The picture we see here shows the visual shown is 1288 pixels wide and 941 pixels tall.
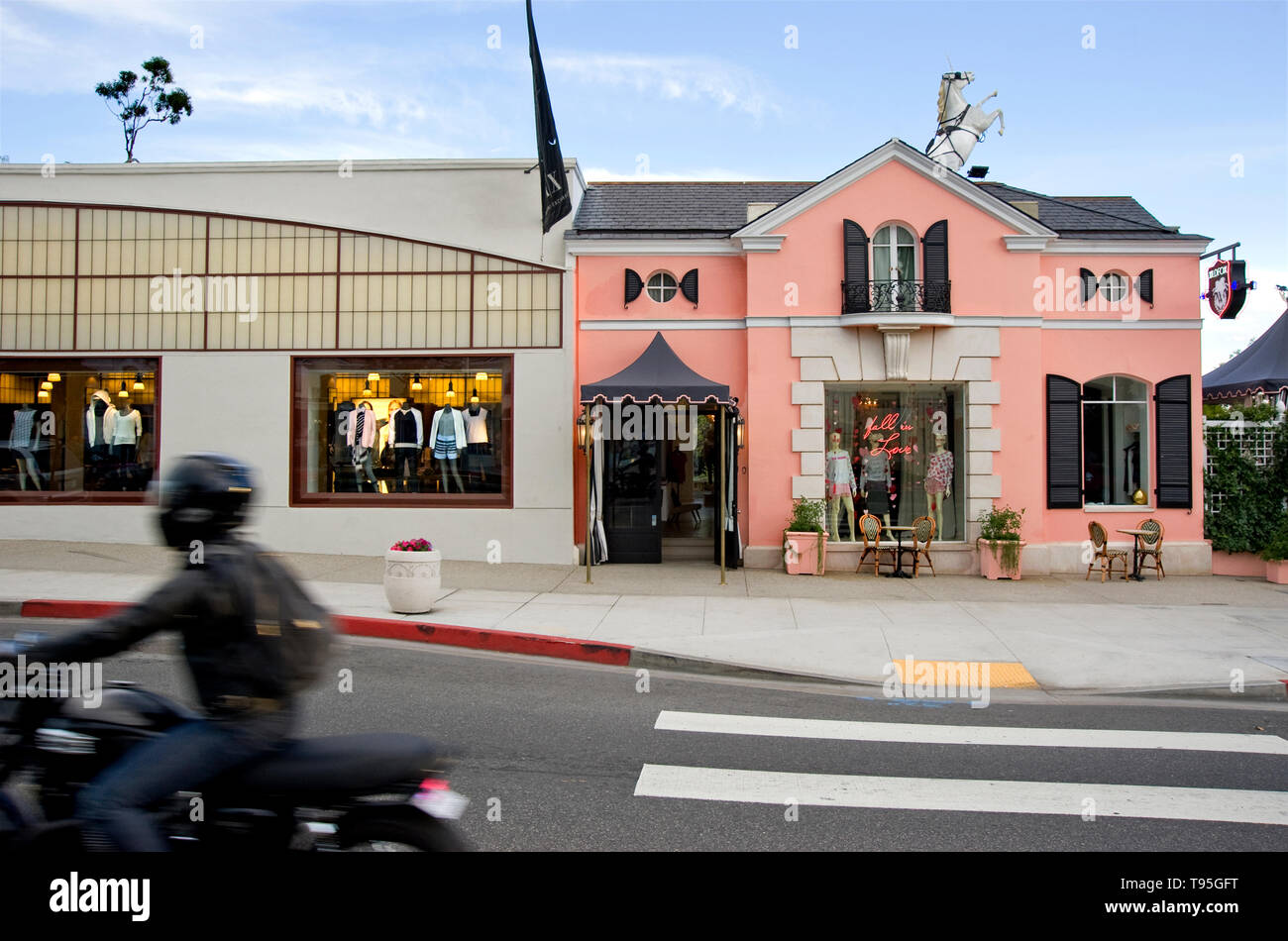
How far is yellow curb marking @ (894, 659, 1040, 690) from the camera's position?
8125 millimetres

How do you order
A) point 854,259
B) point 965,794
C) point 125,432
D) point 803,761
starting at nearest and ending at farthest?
point 965,794
point 803,761
point 854,259
point 125,432

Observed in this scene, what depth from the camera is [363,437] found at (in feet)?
51.5

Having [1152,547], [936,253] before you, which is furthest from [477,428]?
[1152,547]

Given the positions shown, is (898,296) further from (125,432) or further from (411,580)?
(125,432)

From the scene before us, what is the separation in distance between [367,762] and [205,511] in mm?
1001

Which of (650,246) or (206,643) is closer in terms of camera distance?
(206,643)

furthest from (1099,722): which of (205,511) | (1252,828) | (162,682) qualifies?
(162,682)

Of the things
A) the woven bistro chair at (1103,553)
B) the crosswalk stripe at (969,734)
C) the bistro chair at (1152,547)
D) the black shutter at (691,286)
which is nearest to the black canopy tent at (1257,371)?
the bistro chair at (1152,547)

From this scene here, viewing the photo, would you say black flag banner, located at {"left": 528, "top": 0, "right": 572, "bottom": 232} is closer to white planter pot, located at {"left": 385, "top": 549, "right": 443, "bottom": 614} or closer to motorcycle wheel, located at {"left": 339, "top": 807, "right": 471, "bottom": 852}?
white planter pot, located at {"left": 385, "top": 549, "right": 443, "bottom": 614}

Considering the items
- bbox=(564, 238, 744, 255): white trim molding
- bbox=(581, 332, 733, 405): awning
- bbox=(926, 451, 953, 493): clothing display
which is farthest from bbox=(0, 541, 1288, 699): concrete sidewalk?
bbox=(564, 238, 744, 255): white trim molding

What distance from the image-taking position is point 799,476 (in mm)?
14875

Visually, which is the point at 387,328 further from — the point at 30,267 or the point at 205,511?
the point at 205,511

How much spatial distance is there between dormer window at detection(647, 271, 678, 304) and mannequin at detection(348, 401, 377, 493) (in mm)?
5165

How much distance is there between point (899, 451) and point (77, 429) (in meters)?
14.1
